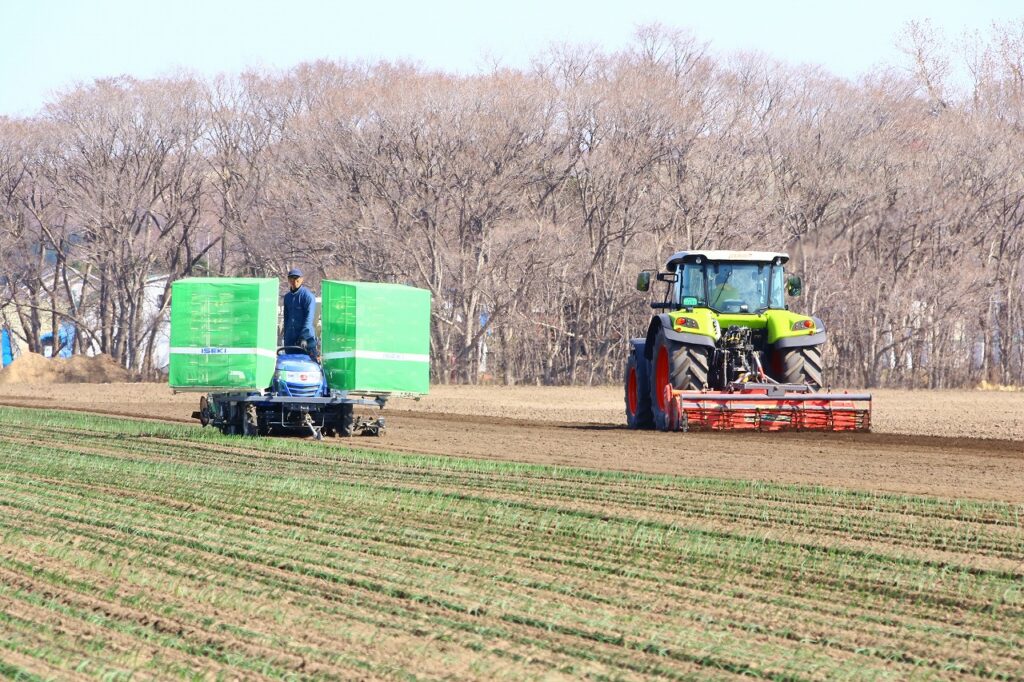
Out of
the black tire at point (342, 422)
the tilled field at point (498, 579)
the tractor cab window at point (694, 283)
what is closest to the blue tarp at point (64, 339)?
the black tire at point (342, 422)

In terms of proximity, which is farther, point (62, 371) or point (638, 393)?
point (62, 371)

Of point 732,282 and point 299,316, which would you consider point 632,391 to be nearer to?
point 732,282

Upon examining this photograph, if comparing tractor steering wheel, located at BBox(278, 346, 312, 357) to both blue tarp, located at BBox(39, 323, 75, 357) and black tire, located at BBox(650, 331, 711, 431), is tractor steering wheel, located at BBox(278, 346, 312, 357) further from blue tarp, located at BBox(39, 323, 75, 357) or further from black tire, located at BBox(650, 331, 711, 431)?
blue tarp, located at BBox(39, 323, 75, 357)

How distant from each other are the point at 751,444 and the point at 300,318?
5254 millimetres

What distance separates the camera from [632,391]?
19.8 m

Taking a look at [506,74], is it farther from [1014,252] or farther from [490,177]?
[1014,252]

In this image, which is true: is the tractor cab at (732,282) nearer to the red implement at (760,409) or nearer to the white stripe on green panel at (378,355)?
the red implement at (760,409)

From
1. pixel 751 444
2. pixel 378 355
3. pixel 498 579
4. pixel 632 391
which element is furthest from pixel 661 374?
pixel 498 579

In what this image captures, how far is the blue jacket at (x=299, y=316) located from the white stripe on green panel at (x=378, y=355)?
1.19ft

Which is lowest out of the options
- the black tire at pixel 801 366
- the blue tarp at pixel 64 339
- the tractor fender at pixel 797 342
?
the black tire at pixel 801 366

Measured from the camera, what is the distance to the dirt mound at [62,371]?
1606 inches

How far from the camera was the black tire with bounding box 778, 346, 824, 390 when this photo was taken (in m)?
17.7

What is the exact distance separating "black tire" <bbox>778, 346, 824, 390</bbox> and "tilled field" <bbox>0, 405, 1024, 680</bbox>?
18.8ft

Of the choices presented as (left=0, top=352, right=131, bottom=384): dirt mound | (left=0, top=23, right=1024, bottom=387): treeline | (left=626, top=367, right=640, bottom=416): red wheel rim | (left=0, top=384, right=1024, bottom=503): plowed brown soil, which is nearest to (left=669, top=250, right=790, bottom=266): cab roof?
(left=626, top=367, right=640, bottom=416): red wheel rim
